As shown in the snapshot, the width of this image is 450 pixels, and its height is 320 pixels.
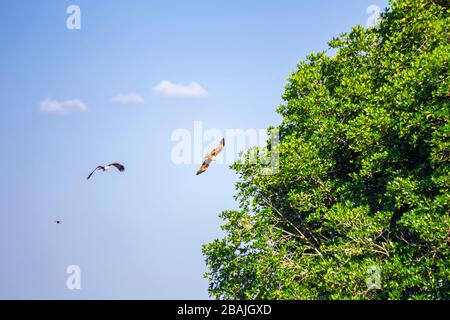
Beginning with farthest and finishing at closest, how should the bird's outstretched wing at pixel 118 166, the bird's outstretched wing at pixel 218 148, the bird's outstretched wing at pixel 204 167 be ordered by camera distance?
the bird's outstretched wing at pixel 118 166
the bird's outstretched wing at pixel 218 148
the bird's outstretched wing at pixel 204 167

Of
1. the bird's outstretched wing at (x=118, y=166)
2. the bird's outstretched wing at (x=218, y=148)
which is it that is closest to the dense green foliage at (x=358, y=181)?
the bird's outstretched wing at (x=218, y=148)

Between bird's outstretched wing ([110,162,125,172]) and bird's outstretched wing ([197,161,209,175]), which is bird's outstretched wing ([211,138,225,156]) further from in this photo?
bird's outstretched wing ([110,162,125,172])

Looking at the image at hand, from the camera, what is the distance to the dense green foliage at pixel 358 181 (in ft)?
68.1

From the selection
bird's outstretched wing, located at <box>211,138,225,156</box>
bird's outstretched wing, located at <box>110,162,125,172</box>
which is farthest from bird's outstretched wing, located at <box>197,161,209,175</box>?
bird's outstretched wing, located at <box>110,162,125,172</box>

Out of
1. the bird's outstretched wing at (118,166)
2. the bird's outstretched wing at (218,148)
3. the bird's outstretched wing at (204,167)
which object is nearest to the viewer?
the bird's outstretched wing at (204,167)

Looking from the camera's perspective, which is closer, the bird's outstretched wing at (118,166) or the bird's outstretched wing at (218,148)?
the bird's outstretched wing at (218,148)

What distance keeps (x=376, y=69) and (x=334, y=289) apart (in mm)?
10223

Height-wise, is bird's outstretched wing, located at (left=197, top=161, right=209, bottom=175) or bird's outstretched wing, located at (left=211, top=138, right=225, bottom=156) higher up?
bird's outstretched wing, located at (left=211, top=138, right=225, bottom=156)

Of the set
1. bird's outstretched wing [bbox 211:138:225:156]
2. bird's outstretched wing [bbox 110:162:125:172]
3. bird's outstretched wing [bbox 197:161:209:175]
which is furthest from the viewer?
bird's outstretched wing [bbox 110:162:125:172]

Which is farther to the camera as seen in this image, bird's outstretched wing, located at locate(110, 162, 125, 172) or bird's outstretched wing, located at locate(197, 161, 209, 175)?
bird's outstretched wing, located at locate(110, 162, 125, 172)

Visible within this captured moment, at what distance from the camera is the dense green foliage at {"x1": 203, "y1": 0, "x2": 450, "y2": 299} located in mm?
20750

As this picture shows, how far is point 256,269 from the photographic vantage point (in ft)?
81.5

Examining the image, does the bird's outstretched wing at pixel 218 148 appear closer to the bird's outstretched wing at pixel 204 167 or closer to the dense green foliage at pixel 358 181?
the bird's outstretched wing at pixel 204 167
